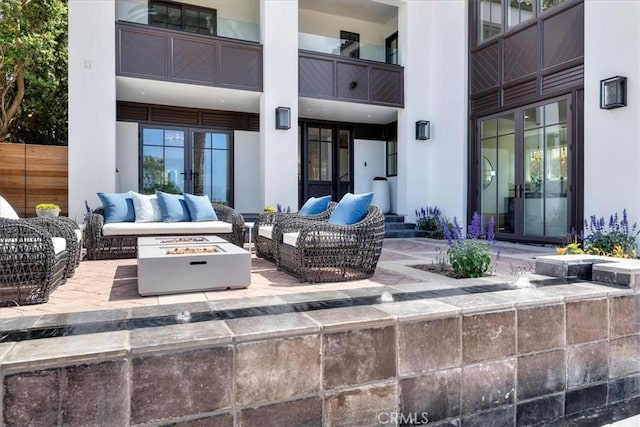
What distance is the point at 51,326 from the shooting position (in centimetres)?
170

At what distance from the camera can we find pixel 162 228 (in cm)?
520

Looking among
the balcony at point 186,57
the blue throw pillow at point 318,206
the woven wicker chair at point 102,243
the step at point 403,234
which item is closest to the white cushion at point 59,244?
the woven wicker chair at point 102,243

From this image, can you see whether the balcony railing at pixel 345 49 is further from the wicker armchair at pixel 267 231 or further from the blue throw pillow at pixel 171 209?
the wicker armchair at pixel 267 231

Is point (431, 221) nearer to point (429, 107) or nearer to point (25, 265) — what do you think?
point (429, 107)

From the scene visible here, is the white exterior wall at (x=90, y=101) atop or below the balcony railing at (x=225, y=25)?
below

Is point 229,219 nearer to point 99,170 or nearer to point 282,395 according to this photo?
point 99,170

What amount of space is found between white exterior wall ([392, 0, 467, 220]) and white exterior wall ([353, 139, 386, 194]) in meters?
1.37

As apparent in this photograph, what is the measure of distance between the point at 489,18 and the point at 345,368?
8118 mm

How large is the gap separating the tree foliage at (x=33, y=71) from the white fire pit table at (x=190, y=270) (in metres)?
8.20

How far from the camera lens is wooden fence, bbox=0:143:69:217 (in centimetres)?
768

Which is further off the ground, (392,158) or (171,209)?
(392,158)

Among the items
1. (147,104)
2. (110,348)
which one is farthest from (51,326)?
(147,104)

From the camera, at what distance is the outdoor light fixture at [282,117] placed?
7.92m

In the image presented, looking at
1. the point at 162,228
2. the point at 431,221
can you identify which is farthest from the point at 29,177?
the point at 431,221
